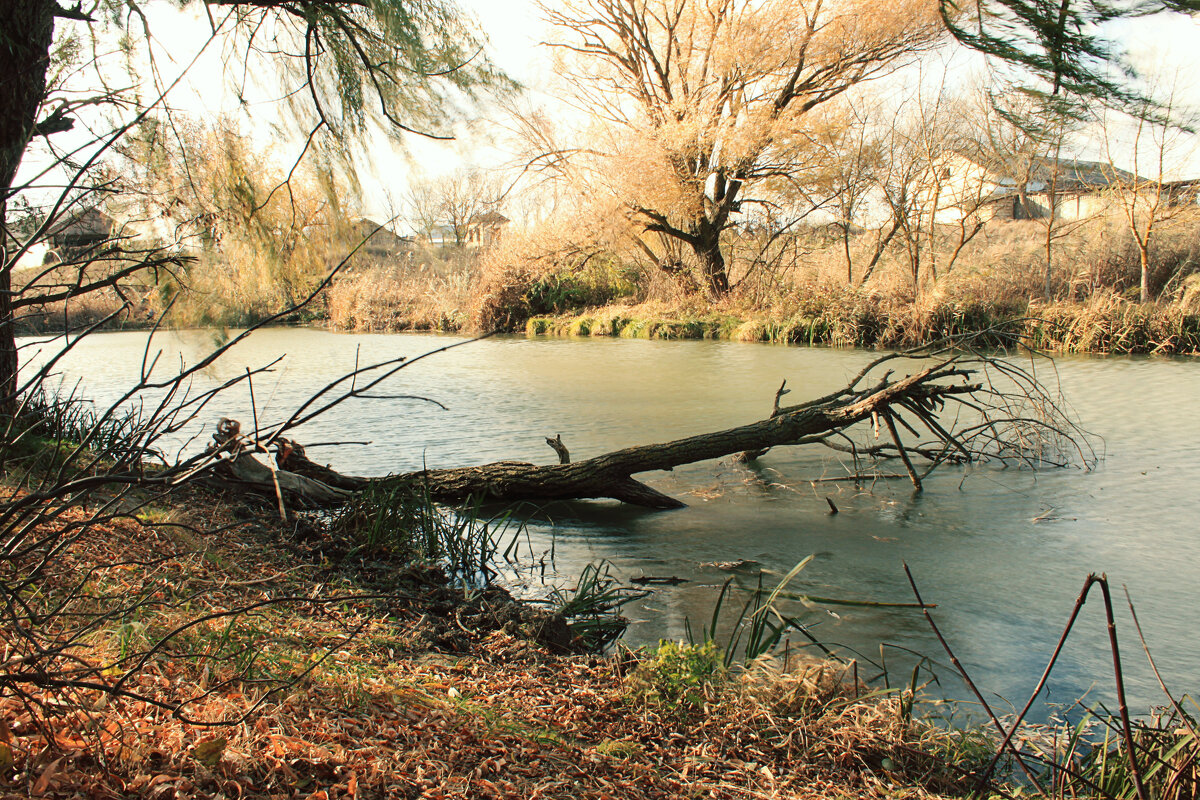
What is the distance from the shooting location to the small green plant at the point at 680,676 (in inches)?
112

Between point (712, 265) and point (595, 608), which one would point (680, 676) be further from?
point (712, 265)

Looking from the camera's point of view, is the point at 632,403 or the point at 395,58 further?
the point at 632,403

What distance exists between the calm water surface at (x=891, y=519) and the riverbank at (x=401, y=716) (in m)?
0.76

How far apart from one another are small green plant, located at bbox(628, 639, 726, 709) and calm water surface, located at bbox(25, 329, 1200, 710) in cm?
76

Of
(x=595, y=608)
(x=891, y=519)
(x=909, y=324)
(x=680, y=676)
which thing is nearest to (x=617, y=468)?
(x=891, y=519)

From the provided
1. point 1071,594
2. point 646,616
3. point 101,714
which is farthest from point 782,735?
point 1071,594

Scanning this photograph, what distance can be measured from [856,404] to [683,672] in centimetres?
357

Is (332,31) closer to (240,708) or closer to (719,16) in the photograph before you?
(240,708)

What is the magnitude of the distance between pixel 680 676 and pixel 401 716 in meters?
1.05

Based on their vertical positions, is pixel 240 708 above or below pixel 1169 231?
below

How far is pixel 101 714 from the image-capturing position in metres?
1.95

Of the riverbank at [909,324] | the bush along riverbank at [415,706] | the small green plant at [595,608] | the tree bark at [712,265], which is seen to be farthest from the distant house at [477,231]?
the bush along riverbank at [415,706]

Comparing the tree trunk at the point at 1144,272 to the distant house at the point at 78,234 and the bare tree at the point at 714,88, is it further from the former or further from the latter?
the distant house at the point at 78,234

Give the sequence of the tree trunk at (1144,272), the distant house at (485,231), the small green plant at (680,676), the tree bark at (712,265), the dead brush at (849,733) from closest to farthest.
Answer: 1. the dead brush at (849,733)
2. the small green plant at (680,676)
3. the tree trunk at (1144,272)
4. the tree bark at (712,265)
5. the distant house at (485,231)
